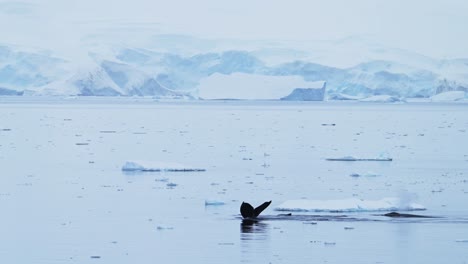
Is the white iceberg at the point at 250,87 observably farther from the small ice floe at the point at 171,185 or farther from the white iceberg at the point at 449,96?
the small ice floe at the point at 171,185

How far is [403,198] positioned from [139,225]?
444cm

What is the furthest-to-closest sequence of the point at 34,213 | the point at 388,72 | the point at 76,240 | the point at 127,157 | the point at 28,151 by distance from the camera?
1. the point at 388,72
2. the point at 28,151
3. the point at 127,157
4. the point at 34,213
5. the point at 76,240

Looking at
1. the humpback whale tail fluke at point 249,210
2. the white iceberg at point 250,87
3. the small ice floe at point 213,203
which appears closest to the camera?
the humpback whale tail fluke at point 249,210

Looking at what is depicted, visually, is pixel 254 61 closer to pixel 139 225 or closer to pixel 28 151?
pixel 28 151

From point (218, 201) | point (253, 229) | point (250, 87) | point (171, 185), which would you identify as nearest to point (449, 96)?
point (250, 87)

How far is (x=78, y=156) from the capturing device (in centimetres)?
2570

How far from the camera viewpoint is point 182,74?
88.3 m

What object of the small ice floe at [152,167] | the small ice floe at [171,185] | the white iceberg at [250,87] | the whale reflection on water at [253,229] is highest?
the white iceberg at [250,87]

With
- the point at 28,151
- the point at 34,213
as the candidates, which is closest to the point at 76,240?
the point at 34,213

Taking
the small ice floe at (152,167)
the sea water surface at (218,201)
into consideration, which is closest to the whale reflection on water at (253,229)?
the sea water surface at (218,201)

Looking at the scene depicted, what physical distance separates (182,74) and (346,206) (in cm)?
7432

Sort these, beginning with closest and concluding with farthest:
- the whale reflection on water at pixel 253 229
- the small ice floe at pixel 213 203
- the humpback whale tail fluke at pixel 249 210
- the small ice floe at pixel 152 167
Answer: the whale reflection on water at pixel 253 229 < the humpback whale tail fluke at pixel 249 210 < the small ice floe at pixel 213 203 < the small ice floe at pixel 152 167

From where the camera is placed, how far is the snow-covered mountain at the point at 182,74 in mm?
79688

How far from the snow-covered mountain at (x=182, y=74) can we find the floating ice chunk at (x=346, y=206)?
62.8 meters
